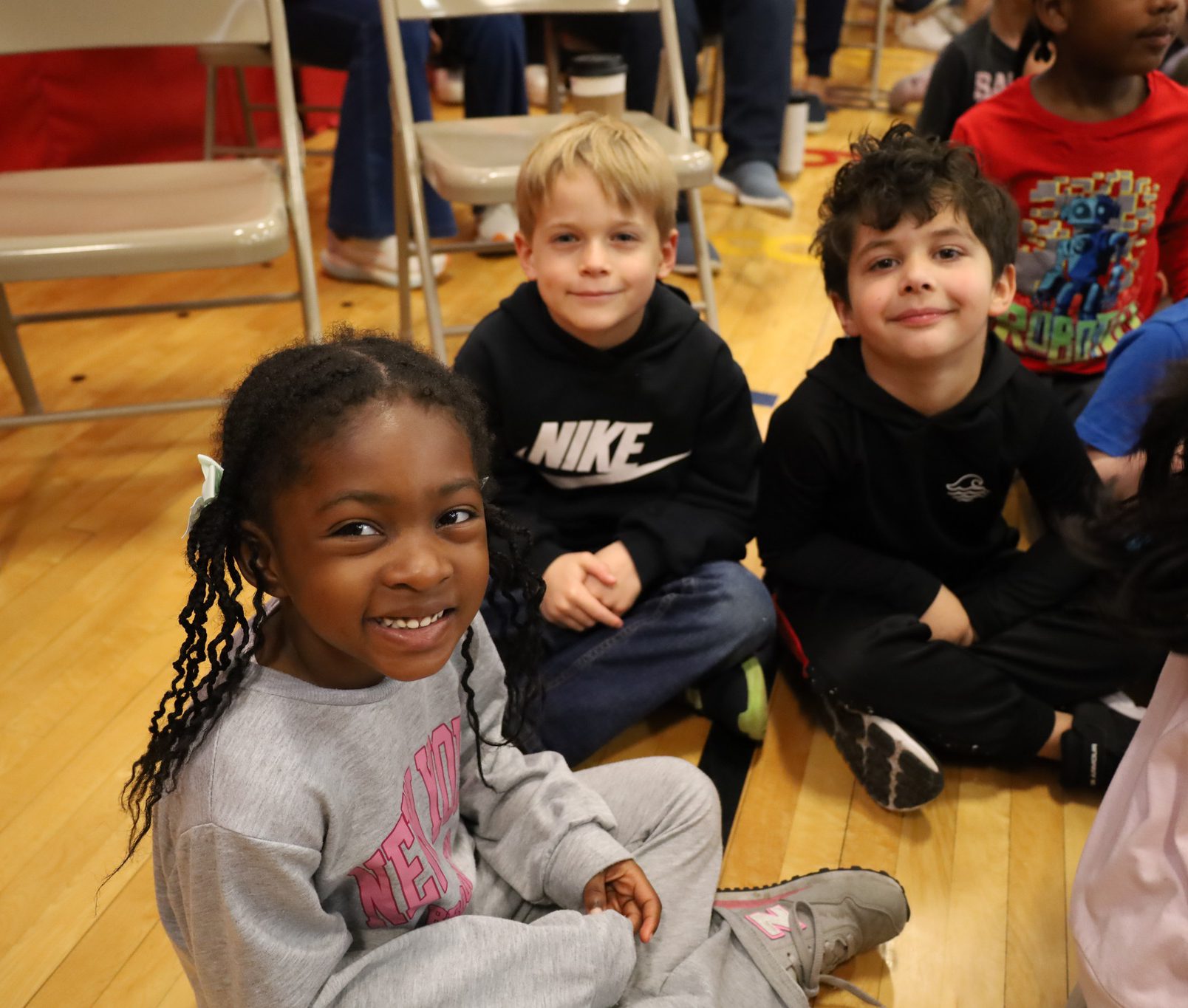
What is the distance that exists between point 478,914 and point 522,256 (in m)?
0.76

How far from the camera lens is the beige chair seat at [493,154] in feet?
5.43

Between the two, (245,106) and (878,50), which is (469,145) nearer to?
(245,106)

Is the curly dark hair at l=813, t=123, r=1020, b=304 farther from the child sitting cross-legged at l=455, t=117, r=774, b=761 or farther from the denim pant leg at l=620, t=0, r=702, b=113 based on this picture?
the denim pant leg at l=620, t=0, r=702, b=113

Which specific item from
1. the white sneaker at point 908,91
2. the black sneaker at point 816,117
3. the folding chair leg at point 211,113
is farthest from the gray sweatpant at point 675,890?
the white sneaker at point 908,91

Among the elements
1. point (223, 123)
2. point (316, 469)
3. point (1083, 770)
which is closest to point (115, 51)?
point (223, 123)

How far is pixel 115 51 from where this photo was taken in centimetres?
268

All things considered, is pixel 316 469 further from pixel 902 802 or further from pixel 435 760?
pixel 902 802

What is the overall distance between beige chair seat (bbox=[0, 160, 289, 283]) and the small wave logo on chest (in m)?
0.92

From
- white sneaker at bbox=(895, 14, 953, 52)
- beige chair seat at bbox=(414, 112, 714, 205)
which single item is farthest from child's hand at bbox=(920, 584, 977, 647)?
white sneaker at bbox=(895, 14, 953, 52)

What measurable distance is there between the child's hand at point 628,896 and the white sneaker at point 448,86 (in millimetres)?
3262

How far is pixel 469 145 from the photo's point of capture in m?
1.78

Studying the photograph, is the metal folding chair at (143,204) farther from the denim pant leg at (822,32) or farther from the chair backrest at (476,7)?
the denim pant leg at (822,32)

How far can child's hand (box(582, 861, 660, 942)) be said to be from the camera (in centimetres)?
90

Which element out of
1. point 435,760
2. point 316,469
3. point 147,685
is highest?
point 316,469
